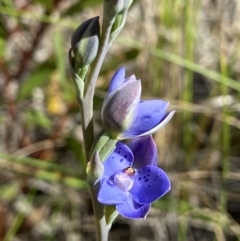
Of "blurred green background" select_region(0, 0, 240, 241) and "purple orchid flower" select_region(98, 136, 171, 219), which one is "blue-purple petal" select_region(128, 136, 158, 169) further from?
"blurred green background" select_region(0, 0, 240, 241)

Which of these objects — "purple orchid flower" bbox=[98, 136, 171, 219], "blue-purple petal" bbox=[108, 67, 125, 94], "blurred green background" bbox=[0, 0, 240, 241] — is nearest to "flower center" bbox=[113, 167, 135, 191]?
"purple orchid flower" bbox=[98, 136, 171, 219]

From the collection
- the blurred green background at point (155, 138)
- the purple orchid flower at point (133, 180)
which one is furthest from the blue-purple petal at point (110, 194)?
the blurred green background at point (155, 138)

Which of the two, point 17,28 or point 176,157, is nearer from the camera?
point 17,28

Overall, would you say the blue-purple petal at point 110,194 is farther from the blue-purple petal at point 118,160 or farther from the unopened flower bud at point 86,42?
the unopened flower bud at point 86,42

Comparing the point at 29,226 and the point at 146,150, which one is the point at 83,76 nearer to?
the point at 146,150

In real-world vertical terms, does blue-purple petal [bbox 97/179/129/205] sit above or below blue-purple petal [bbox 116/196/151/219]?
above

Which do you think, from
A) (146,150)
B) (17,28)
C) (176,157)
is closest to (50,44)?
(17,28)
